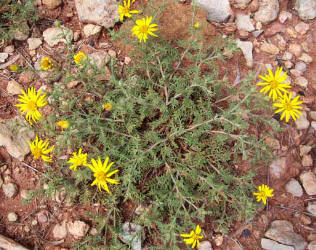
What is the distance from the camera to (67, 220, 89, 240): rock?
3.71 metres

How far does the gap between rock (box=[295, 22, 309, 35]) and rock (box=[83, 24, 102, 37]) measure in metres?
3.35

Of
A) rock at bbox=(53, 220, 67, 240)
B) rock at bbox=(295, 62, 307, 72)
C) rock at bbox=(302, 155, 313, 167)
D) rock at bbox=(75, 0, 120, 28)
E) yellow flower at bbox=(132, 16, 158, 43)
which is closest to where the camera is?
yellow flower at bbox=(132, 16, 158, 43)

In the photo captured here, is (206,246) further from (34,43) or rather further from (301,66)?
(34,43)

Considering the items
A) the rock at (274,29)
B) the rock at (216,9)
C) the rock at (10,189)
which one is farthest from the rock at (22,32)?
the rock at (274,29)

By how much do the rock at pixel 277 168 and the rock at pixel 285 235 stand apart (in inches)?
25.3

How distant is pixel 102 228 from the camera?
3686 mm

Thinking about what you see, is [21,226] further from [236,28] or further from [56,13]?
[236,28]

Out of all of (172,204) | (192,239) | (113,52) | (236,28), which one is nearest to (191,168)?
(172,204)

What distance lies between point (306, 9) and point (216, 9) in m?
1.59

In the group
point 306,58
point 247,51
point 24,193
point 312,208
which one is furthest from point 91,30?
point 312,208

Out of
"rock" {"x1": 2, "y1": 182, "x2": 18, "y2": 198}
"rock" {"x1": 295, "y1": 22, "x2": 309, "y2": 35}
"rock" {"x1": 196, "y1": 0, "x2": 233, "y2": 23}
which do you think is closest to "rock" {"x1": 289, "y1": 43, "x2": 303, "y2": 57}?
"rock" {"x1": 295, "y1": 22, "x2": 309, "y2": 35}

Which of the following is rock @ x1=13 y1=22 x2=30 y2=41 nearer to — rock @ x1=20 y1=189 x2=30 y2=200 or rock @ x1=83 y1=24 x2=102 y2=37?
rock @ x1=83 y1=24 x2=102 y2=37

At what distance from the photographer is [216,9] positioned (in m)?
4.66

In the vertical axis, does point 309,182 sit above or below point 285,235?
above
